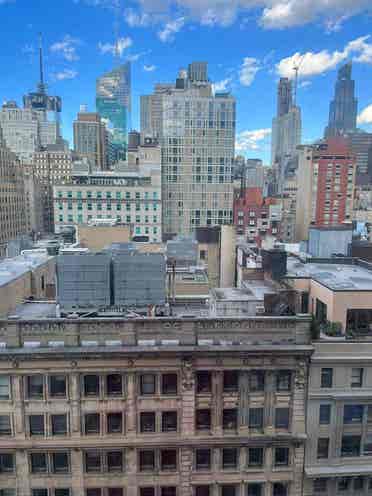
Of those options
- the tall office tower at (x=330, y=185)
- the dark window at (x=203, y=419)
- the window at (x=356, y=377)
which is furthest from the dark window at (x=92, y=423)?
the tall office tower at (x=330, y=185)

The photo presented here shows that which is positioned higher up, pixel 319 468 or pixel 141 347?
pixel 141 347

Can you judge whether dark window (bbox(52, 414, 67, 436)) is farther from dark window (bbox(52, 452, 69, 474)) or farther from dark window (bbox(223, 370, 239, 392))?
dark window (bbox(223, 370, 239, 392))

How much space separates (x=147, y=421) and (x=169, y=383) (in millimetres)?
2961

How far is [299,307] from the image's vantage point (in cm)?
2931

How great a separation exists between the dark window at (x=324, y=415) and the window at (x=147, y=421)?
1118 centimetres

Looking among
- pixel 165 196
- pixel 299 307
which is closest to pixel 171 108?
pixel 165 196

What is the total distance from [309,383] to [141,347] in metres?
11.3

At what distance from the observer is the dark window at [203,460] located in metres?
24.1

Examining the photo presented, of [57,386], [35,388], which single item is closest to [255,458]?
[57,386]

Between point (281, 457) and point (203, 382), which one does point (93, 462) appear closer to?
point (203, 382)

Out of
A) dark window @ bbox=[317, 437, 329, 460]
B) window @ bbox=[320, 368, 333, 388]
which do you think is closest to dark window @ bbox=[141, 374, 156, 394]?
window @ bbox=[320, 368, 333, 388]

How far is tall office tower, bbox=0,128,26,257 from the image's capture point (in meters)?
117

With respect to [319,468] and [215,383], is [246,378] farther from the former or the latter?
[319,468]

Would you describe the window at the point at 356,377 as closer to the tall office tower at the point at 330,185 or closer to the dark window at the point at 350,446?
the dark window at the point at 350,446
